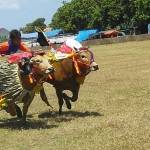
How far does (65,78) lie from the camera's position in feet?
39.5

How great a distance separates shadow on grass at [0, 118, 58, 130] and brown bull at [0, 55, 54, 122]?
0.62 m

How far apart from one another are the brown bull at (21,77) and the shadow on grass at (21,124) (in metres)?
0.62

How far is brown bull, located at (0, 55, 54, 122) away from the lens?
418 inches

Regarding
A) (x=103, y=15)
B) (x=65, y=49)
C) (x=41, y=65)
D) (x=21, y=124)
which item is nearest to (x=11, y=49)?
(x=65, y=49)

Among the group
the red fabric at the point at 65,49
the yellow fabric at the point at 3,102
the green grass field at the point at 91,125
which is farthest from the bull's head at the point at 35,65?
the red fabric at the point at 65,49

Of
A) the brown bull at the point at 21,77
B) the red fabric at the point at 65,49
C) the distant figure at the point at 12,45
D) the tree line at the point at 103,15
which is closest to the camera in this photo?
the brown bull at the point at 21,77

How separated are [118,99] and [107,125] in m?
3.69

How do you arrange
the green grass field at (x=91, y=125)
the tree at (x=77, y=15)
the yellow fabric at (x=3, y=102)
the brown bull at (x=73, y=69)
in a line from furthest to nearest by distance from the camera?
the tree at (x=77, y=15) → the brown bull at (x=73, y=69) → the yellow fabric at (x=3, y=102) → the green grass field at (x=91, y=125)

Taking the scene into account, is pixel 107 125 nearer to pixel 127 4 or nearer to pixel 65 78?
pixel 65 78

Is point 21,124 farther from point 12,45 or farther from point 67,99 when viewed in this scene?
point 12,45

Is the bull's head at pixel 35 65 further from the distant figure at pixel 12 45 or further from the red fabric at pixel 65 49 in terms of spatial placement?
the red fabric at pixel 65 49

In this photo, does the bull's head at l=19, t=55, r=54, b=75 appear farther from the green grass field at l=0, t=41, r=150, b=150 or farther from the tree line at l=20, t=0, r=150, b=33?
the tree line at l=20, t=0, r=150, b=33

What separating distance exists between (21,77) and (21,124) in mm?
1248

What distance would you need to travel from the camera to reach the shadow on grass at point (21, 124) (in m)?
11.1
